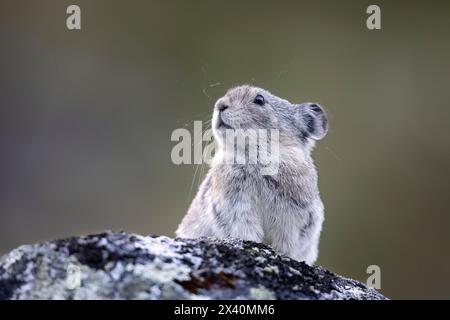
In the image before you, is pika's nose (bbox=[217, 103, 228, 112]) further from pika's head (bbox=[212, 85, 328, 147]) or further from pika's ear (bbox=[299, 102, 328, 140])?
pika's ear (bbox=[299, 102, 328, 140])

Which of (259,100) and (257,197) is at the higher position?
(259,100)

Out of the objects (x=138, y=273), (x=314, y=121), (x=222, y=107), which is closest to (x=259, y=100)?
(x=222, y=107)

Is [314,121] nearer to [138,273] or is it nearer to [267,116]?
[267,116]

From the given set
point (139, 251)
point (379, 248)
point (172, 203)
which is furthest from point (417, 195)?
point (139, 251)

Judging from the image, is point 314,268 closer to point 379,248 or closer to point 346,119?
point 379,248

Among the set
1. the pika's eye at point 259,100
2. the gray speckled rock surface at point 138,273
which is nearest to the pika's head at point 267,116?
the pika's eye at point 259,100
